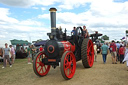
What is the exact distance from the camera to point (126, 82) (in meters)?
4.41

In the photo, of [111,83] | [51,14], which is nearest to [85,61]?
[111,83]

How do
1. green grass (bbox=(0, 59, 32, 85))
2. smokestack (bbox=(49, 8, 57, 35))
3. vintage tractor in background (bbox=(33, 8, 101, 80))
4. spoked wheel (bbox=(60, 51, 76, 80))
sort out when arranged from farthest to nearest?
smokestack (bbox=(49, 8, 57, 35)), green grass (bbox=(0, 59, 32, 85)), vintage tractor in background (bbox=(33, 8, 101, 80)), spoked wheel (bbox=(60, 51, 76, 80))

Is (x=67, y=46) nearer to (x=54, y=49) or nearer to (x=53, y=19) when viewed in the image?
(x=54, y=49)

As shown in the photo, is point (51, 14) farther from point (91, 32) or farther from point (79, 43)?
point (91, 32)

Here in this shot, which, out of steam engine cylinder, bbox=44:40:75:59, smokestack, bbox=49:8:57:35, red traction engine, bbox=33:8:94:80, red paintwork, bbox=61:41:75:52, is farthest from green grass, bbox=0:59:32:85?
smokestack, bbox=49:8:57:35

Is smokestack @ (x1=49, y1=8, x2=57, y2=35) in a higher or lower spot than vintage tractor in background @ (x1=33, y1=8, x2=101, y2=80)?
higher

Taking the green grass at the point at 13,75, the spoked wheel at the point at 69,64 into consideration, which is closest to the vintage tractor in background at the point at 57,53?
the spoked wheel at the point at 69,64

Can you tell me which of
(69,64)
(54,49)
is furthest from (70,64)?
(54,49)

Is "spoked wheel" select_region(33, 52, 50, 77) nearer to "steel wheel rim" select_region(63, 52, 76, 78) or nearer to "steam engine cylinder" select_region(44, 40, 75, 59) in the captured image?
"steam engine cylinder" select_region(44, 40, 75, 59)

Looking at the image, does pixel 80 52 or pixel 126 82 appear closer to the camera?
pixel 126 82

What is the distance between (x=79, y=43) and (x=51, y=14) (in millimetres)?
2150

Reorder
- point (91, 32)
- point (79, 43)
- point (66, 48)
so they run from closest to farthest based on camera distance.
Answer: point (66, 48) → point (79, 43) → point (91, 32)

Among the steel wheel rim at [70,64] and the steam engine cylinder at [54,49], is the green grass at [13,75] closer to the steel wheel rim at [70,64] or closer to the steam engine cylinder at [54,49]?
the steam engine cylinder at [54,49]

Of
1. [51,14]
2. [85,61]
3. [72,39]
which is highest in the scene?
[51,14]
